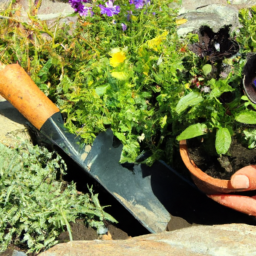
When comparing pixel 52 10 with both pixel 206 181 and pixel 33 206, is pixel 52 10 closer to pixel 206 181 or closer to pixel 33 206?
pixel 33 206

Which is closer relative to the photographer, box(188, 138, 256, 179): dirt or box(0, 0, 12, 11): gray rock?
box(188, 138, 256, 179): dirt

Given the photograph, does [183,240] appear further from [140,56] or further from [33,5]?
[33,5]

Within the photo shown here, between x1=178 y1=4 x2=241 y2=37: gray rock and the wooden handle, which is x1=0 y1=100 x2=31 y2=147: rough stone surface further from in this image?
x1=178 y1=4 x2=241 y2=37: gray rock

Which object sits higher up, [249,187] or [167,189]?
[249,187]

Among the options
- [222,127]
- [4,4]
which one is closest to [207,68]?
[222,127]

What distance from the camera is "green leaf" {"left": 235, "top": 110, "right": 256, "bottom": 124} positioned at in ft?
4.27

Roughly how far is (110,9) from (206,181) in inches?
60.0

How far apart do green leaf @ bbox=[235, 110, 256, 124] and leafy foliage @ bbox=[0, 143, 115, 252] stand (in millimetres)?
908

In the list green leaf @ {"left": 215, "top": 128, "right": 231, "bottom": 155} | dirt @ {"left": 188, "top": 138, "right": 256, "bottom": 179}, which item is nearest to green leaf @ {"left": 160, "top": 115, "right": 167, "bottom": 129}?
dirt @ {"left": 188, "top": 138, "right": 256, "bottom": 179}

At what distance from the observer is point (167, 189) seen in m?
2.02

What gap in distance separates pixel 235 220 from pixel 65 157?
1.21 meters

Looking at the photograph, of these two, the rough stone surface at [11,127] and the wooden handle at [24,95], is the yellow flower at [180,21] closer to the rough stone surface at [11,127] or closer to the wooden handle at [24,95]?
the wooden handle at [24,95]

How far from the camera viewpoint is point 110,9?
7.59ft

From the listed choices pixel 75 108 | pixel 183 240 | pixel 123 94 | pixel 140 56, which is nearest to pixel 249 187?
pixel 183 240
